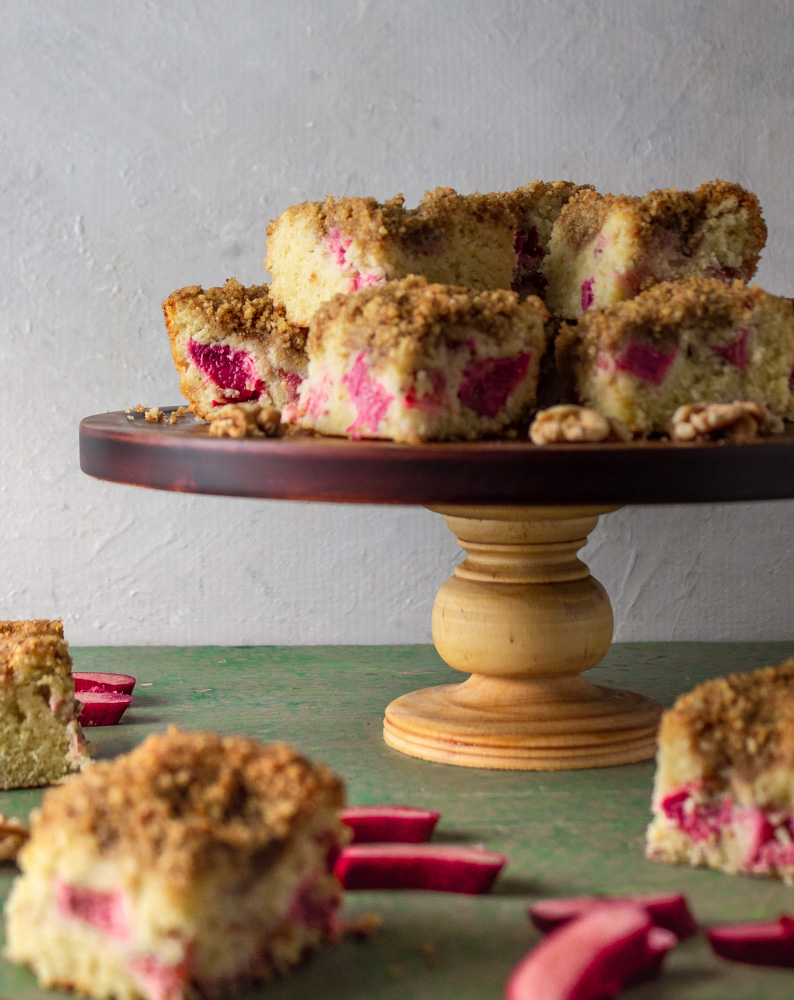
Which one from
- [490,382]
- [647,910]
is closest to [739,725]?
[647,910]

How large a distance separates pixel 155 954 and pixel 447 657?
2.26 feet

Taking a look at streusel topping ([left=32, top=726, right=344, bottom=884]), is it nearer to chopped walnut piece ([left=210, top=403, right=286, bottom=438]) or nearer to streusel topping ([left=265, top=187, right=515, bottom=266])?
chopped walnut piece ([left=210, top=403, right=286, bottom=438])

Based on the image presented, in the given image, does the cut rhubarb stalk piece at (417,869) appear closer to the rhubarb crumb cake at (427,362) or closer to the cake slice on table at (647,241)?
the rhubarb crumb cake at (427,362)

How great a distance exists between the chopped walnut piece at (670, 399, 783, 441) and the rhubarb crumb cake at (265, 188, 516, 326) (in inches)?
13.4

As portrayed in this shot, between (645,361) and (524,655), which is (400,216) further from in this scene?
(524,655)

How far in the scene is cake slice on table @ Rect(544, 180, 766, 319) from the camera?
138cm

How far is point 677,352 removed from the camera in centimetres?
125

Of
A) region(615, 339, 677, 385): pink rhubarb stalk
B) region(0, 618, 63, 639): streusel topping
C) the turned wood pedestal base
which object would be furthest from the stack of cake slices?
region(0, 618, 63, 639): streusel topping

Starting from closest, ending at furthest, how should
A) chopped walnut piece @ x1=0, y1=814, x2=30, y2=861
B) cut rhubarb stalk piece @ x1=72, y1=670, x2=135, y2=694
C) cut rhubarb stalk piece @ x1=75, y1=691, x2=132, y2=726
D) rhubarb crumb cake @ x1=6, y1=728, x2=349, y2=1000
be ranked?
1. rhubarb crumb cake @ x1=6, y1=728, x2=349, y2=1000
2. chopped walnut piece @ x1=0, y1=814, x2=30, y2=861
3. cut rhubarb stalk piece @ x1=75, y1=691, x2=132, y2=726
4. cut rhubarb stalk piece @ x1=72, y1=670, x2=135, y2=694

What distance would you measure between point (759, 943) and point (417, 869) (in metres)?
0.29

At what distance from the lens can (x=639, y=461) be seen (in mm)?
1076

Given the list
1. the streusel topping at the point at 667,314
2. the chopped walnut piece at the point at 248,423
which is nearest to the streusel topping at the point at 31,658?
the chopped walnut piece at the point at 248,423

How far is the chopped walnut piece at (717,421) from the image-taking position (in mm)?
1160

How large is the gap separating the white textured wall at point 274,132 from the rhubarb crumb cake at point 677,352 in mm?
860
